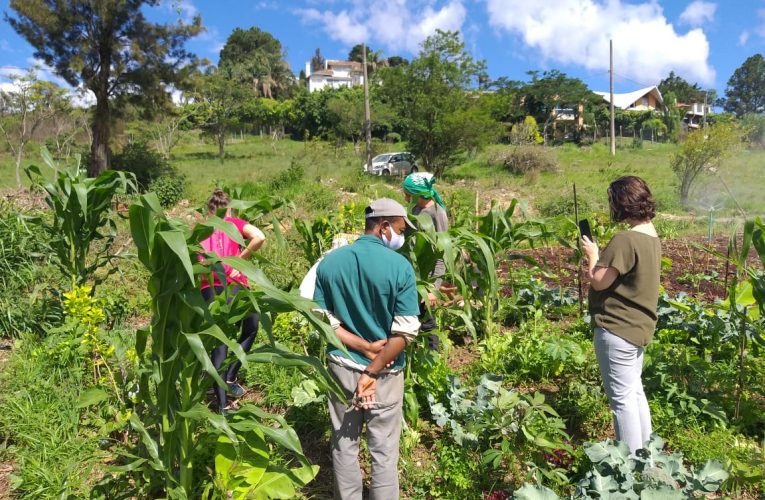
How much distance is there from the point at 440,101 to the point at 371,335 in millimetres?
17641

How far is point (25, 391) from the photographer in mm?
3166

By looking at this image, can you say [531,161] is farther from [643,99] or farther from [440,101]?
[643,99]

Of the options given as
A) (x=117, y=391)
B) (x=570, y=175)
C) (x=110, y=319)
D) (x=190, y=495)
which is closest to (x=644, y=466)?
(x=190, y=495)

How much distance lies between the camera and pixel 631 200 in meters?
2.38

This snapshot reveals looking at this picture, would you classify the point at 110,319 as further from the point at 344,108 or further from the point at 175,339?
the point at 344,108

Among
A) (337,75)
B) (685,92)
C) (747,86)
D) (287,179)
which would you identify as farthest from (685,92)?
(287,179)

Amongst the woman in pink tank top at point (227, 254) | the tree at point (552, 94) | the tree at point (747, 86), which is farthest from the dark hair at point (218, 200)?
the tree at point (747, 86)

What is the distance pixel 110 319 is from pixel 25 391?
164 centimetres

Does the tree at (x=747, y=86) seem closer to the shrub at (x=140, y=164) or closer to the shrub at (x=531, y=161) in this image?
the shrub at (x=531, y=161)

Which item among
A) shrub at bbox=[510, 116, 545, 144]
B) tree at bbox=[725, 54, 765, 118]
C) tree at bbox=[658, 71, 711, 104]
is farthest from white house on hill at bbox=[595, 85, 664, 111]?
shrub at bbox=[510, 116, 545, 144]

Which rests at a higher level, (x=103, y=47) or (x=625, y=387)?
(x=103, y=47)

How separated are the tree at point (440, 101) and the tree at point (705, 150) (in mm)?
7002

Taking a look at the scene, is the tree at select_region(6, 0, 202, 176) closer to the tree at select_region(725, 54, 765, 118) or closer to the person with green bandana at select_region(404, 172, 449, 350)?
the person with green bandana at select_region(404, 172, 449, 350)

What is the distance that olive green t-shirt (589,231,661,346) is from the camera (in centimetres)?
234
